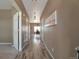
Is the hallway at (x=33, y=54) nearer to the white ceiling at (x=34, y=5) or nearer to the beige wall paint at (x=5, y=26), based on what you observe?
the beige wall paint at (x=5, y=26)

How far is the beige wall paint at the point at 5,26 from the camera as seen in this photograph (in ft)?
32.7

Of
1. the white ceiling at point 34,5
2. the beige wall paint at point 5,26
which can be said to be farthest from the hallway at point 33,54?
the white ceiling at point 34,5

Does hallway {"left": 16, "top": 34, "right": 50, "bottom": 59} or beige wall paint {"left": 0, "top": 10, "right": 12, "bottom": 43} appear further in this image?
beige wall paint {"left": 0, "top": 10, "right": 12, "bottom": 43}

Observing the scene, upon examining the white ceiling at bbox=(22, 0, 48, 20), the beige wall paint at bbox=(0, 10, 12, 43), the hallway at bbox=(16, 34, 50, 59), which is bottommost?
the hallway at bbox=(16, 34, 50, 59)

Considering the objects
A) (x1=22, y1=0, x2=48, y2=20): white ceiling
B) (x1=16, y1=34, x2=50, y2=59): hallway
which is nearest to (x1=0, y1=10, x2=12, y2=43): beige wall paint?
(x1=22, y1=0, x2=48, y2=20): white ceiling

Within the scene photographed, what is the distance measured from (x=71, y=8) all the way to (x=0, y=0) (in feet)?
18.2

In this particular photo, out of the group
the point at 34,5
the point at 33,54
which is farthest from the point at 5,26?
the point at 33,54

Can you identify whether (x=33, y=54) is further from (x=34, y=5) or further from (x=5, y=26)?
(x=34, y=5)

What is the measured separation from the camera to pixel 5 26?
32.9 ft

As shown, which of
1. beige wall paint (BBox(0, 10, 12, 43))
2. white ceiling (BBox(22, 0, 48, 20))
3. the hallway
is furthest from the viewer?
beige wall paint (BBox(0, 10, 12, 43))

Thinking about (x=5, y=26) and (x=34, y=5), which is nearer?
(x=5, y=26)

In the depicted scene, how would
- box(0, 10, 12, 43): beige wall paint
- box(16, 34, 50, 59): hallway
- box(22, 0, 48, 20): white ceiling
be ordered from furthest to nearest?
1. box(0, 10, 12, 43): beige wall paint
2. box(22, 0, 48, 20): white ceiling
3. box(16, 34, 50, 59): hallway

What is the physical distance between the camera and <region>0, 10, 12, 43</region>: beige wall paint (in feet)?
32.7

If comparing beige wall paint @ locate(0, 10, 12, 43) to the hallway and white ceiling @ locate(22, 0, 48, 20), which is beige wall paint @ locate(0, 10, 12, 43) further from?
the hallway
